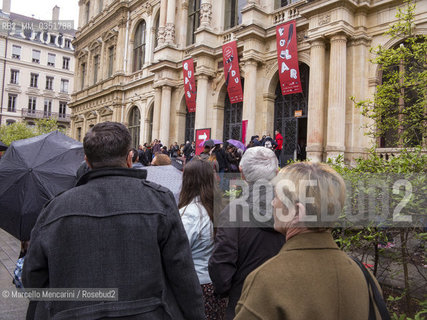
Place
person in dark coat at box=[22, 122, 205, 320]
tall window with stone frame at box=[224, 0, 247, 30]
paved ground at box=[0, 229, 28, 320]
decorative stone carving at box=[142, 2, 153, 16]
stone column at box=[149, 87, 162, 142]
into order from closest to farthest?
person in dark coat at box=[22, 122, 205, 320] → paved ground at box=[0, 229, 28, 320] → tall window with stone frame at box=[224, 0, 247, 30] → stone column at box=[149, 87, 162, 142] → decorative stone carving at box=[142, 2, 153, 16]

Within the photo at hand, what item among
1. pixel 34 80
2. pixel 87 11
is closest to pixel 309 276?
pixel 87 11

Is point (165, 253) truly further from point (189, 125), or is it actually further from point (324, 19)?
point (189, 125)

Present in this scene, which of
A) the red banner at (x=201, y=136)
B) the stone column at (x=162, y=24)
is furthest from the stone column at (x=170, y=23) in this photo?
the red banner at (x=201, y=136)

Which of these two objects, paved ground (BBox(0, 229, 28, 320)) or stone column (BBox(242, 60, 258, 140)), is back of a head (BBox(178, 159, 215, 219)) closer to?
paved ground (BBox(0, 229, 28, 320))

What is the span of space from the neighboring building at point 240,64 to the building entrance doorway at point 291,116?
45 millimetres

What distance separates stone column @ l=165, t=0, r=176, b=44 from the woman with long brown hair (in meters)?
17.9

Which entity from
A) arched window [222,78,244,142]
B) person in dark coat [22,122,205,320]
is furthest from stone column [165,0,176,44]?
person in dark coat [22,122,205,320]

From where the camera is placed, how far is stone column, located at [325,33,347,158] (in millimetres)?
10844

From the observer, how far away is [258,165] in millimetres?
2246

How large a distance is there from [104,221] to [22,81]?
5306 cm

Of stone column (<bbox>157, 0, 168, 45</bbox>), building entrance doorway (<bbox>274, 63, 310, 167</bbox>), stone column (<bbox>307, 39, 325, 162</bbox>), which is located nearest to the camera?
stone column (<bbox>307, 39, 325, 162</bbox>)

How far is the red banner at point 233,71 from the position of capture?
14414 millimetres

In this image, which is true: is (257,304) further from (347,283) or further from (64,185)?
(64,185)

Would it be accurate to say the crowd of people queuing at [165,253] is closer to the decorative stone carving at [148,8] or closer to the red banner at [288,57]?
the red banner at [288,57]
